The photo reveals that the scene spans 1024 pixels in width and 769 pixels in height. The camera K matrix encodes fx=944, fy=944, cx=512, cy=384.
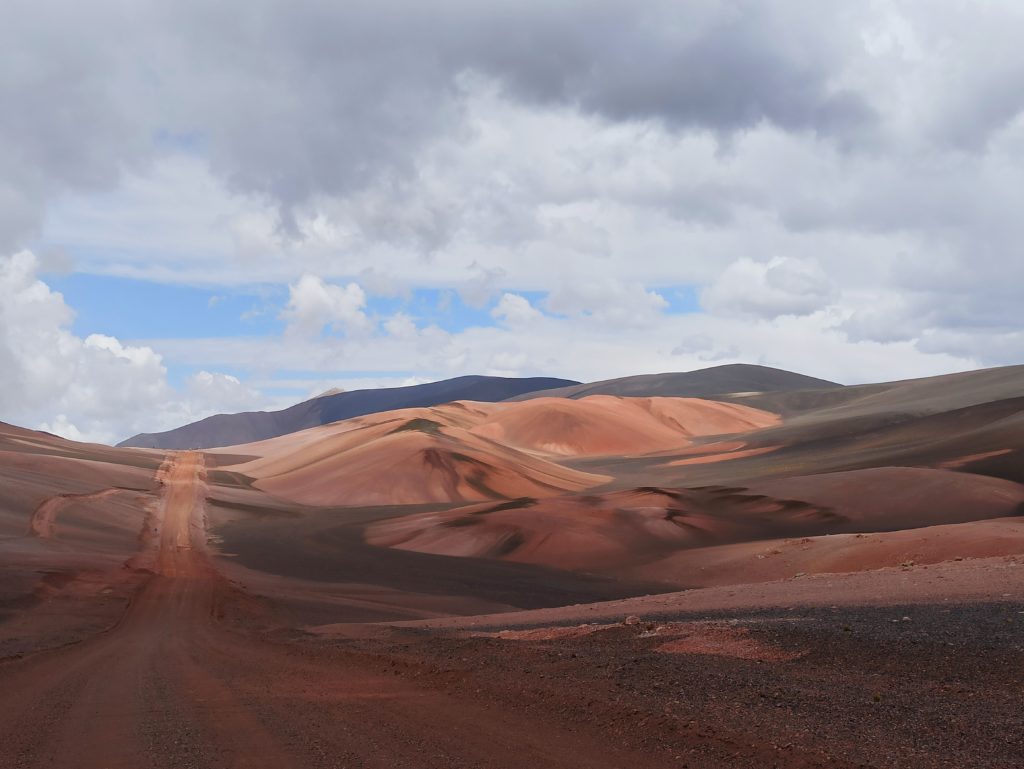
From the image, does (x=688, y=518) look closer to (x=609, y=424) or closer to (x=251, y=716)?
(x=251, y=716)

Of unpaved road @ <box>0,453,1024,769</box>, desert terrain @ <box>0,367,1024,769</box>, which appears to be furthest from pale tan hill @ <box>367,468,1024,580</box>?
unpaved road @ <box>0,453,1024,769</box>

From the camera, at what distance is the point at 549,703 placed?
10664mm

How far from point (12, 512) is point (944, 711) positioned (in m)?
42.7

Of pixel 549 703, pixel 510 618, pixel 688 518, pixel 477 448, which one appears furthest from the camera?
pixel 477 448

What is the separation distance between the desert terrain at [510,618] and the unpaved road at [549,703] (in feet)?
0.17

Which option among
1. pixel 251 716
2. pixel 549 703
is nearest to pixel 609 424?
pixel 549 703

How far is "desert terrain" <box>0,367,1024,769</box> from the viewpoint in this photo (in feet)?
30.4

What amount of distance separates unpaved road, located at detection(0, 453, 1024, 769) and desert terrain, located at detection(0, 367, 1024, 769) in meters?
0.05

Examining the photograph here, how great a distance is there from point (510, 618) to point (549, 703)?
1137 cm

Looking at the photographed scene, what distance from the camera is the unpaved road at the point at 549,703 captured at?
28.5 ft

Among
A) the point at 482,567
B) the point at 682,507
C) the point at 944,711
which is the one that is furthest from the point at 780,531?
the point at 944,711

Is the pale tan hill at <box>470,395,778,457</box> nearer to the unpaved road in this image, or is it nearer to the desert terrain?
the desert terrain

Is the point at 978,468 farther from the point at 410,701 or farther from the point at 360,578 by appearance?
the point at 410,701

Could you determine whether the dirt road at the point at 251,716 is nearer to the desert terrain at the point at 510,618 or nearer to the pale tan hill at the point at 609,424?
the desert terrain at the point at 510,618
